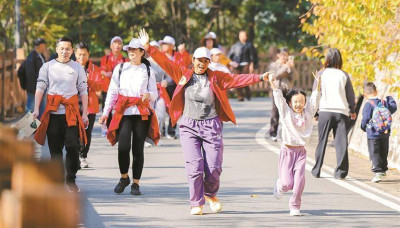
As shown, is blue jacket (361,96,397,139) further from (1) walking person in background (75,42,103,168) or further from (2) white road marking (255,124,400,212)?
(1) walking person in background (75,42,103,168)

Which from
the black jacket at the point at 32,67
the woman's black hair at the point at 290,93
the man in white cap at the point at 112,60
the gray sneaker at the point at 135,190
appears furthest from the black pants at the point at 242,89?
the woman's black hair at the point at 290,93

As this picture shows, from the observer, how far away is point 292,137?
29.6 ft

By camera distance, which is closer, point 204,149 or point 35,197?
point 35,197

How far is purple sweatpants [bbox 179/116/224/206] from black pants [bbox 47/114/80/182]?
1496 mm

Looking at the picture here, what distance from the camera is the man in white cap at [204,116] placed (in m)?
8.84

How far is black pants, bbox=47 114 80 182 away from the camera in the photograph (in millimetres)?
9938

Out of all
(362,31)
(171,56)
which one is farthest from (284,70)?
(362,31)

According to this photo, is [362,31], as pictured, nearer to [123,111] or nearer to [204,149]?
[123,111]

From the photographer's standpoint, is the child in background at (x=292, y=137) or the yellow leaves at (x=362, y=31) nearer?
the child in background at (x=292, y=137)

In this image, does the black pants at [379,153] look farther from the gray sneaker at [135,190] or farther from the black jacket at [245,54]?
the black jacket at [245,54]

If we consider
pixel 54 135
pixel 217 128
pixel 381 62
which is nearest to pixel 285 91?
pixel 217 128

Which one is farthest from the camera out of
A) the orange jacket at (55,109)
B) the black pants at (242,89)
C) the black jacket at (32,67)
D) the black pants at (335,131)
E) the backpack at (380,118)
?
the black pants at (242,89)

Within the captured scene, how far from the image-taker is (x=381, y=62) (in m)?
12.5

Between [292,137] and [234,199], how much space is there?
1109 millimetres
